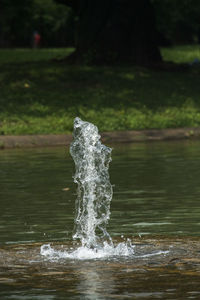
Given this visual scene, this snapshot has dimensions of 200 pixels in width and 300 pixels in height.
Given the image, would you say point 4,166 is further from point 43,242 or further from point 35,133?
point 43,242

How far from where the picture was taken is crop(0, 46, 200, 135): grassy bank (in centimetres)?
2395

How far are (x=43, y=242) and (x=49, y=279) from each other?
2.05m

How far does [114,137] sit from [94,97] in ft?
16.4

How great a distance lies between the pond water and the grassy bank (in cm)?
296

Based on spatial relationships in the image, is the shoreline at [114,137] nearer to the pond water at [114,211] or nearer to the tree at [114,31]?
the pond water at [114,211]

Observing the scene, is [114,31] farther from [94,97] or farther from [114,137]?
[114,137]

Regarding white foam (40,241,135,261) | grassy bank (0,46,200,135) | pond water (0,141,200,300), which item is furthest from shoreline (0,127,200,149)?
white foam (40,241,135,261)

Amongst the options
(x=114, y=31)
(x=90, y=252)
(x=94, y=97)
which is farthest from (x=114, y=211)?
(x=114, y=31)

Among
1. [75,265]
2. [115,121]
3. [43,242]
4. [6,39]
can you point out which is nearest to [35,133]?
[115,121]

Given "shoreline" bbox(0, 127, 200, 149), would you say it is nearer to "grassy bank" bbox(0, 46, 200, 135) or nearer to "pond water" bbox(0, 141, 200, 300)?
"grassy bank" bbox(0, 46, 200, 135)

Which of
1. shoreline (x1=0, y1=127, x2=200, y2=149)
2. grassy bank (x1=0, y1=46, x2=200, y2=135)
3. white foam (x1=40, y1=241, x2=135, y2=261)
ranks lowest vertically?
shoreline (x1=0, y1=127, x2=200, y2=149)

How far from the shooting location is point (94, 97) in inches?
1062

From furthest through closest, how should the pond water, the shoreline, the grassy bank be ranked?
1. the grassy bank
2. the shoreline
3. the pond water

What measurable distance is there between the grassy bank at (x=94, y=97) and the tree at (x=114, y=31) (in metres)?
1.03
